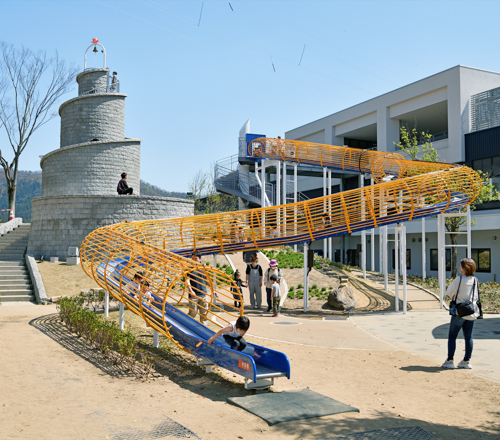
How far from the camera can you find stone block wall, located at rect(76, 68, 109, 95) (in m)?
28.2

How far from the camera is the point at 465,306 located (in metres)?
7.66

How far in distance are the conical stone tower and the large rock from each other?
31.5ft

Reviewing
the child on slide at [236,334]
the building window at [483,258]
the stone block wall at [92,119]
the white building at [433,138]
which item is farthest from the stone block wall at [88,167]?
the child on slide at [236,334]

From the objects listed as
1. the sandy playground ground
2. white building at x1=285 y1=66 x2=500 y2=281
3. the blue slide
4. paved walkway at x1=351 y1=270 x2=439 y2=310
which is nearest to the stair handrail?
the sandy playground ground

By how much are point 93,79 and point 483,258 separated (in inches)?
956

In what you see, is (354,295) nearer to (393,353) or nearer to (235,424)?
(393,353)

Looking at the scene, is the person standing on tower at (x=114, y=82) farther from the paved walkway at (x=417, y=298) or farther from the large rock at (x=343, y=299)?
the large rock at (x=343, y=299)

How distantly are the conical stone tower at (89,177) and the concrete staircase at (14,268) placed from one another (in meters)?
0.91

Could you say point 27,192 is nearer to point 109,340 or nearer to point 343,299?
point 343,299

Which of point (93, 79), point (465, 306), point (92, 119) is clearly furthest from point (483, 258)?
point (93, 79)

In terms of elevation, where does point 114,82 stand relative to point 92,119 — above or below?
above

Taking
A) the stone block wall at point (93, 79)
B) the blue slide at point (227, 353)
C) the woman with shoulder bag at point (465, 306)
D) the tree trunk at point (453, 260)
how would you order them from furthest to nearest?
the stone block wall at point (93, 79) → the tree trunk at point (453, 260) → the woman with shoulder bag at point (465, 306) → the blue slide at point (227, 353)

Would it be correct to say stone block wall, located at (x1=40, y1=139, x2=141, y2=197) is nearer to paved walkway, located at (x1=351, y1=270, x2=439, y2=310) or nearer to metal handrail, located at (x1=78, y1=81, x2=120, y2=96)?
metal handrail, located at (x1=78, y1=81, x2=120, y2=96)

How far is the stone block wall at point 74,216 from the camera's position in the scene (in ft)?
69.1
